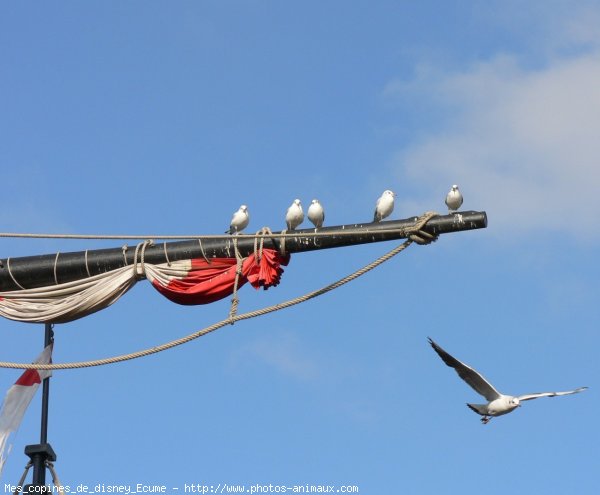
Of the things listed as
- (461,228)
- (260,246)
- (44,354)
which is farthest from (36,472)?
(461,228)

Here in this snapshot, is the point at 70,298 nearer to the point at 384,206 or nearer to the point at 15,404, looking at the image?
the point at 15,404

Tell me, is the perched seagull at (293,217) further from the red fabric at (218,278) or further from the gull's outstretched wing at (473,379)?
the gull's outstretched wing at (473,379)

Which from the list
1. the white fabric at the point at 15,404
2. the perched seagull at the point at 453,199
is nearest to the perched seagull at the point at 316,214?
the perched seagull at the point at 453,199

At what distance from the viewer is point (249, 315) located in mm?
19984

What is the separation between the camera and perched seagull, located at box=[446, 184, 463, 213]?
2023cm

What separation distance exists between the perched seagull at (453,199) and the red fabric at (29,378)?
6106 mm

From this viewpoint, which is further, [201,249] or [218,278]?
[201,249]

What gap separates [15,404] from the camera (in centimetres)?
2183

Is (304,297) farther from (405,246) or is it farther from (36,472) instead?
(36,472)

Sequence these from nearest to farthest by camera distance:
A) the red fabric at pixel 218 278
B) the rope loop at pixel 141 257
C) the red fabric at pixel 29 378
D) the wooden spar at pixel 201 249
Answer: the wooden spar at pixel 201 249
the red fabric at pixel 218 278
the rope loop at pixel 141 257
the red fabric at pixel 29 378

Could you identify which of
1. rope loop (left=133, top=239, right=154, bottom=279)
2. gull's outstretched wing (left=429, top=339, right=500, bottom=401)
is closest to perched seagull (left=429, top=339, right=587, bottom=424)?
gull's outstretched wing (left=429, top=339, right=500, bottom=401)

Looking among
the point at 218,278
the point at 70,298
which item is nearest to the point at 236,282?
the point at 218,278

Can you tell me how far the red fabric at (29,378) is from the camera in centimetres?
2180

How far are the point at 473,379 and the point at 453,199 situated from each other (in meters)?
3.00
